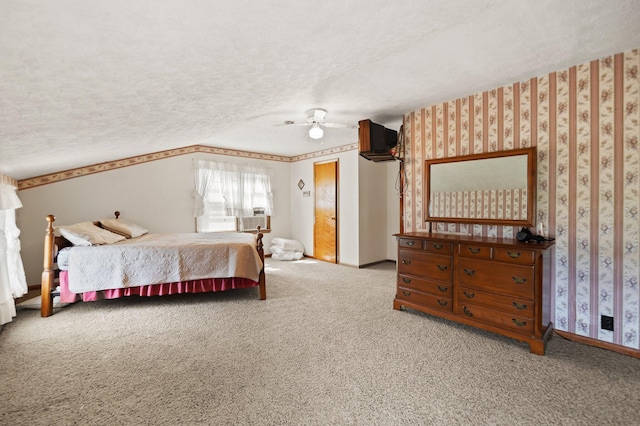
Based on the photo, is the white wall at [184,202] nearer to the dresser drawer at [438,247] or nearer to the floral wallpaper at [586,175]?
the dresser drawer at [438,247]

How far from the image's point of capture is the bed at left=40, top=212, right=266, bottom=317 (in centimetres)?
313

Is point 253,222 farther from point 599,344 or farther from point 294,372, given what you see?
point 599,344

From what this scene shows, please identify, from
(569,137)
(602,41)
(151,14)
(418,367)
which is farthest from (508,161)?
(151,14)

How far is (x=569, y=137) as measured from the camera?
250 centimetres

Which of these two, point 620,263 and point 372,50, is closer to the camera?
point 372,50

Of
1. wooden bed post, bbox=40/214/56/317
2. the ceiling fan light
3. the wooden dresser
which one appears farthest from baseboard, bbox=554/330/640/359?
wooden bed post, bbox=40/214/56/317

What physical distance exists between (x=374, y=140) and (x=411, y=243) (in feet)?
4.35

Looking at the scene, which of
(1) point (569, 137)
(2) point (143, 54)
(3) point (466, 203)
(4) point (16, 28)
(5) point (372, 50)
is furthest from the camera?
(3) point (466, 203)

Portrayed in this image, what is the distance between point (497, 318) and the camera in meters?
2.50

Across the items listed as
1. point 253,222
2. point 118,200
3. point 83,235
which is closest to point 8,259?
point 83,235

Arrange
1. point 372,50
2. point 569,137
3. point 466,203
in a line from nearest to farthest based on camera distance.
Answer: point 372,50
point 569,137
point 466,203

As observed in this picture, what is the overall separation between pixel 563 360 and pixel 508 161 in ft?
5.56

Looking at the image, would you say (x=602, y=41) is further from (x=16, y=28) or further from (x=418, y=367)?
(x=16, y=28)

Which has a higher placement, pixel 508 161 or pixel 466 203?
pixel 508 161
